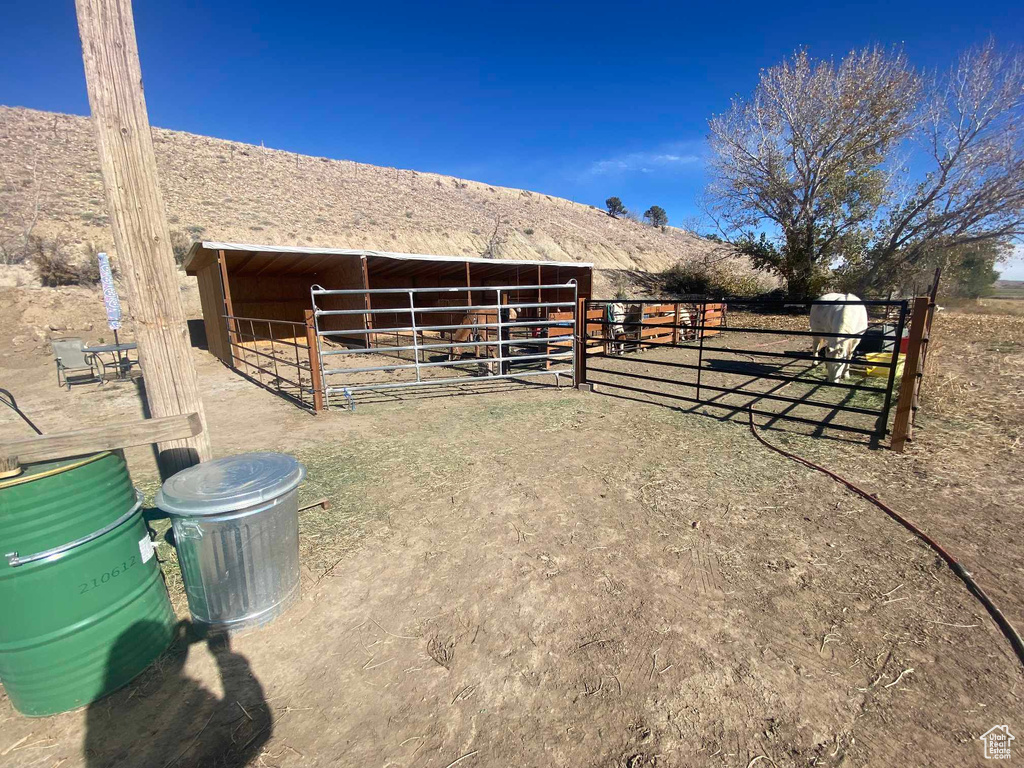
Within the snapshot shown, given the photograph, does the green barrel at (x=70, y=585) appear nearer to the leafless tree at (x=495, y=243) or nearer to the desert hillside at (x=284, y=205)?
the desert hillside at (x=284, y=205)

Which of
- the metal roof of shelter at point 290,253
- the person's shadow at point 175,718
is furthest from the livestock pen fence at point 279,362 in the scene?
the person's shadow at point 175,718

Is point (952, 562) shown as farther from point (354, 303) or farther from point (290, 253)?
point (354, 303)

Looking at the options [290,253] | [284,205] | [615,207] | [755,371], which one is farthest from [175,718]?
[615,207]

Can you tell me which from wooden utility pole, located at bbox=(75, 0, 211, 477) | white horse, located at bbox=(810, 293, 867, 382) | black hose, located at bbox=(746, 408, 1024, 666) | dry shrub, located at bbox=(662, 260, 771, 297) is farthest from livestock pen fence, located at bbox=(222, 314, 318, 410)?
dry shrub, located at bbox=(662, 260, 771, 297)

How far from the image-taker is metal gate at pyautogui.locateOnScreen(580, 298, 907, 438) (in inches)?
184

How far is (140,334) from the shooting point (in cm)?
221

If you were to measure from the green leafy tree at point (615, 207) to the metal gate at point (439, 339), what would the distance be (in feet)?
164

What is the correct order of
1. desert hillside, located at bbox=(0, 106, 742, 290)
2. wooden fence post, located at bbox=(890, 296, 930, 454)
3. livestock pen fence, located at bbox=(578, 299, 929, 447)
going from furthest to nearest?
desert hillside, located at bbox=(0, 106, 742, 290) → livestock pen fence, located at bbox=(578, 299, 929, 447) → wooden fence post, located at bbox=(890, 296, 930, 454)

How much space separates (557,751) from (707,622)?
99 centimetres

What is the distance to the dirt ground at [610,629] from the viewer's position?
1.58 metres

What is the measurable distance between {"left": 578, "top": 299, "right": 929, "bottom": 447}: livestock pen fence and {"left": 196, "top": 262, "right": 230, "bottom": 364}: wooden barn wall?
8940 millimetres

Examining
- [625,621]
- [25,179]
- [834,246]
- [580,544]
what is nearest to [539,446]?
[580,544]

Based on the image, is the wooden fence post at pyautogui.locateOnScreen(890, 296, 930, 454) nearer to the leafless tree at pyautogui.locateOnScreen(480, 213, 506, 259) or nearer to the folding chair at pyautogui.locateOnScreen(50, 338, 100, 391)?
the folding chair at pyautogui.locateOnScreen(50, 338, 100, 391)

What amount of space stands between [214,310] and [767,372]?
13.3 meters
